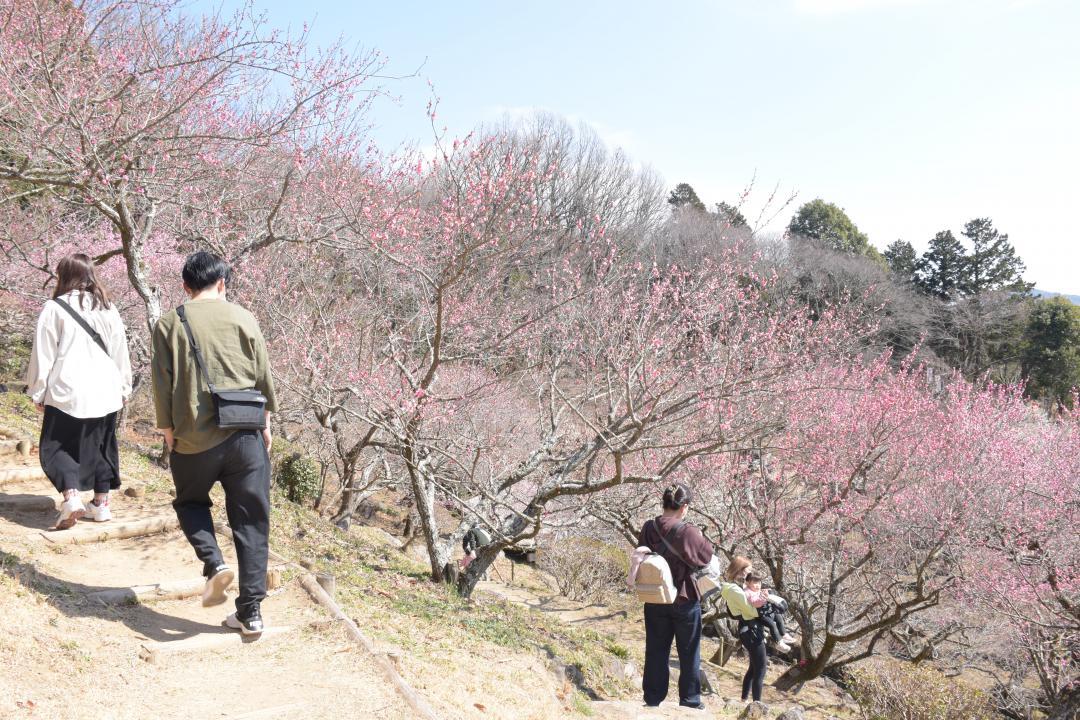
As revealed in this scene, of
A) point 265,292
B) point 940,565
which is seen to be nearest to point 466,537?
point 265,292

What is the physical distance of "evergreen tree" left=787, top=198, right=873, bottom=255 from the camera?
101 ft

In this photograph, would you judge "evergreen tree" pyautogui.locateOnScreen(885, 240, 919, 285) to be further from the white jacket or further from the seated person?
the white jacket

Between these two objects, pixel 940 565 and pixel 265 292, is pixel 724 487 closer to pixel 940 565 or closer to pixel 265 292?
pixel 940 565

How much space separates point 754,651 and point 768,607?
49 cm

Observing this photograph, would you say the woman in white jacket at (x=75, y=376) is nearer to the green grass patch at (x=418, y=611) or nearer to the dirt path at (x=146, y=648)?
the dirt path at (x=146, y=648)

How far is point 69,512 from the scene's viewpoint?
3998mm

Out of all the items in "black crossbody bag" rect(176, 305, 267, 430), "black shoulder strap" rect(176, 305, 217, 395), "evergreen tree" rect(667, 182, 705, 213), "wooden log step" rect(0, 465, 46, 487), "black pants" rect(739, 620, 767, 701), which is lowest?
"black pants" rect(739, 620, 767, 701)

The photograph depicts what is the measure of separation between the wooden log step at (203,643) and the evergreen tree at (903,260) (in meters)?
29.9

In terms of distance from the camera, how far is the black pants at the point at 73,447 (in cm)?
385

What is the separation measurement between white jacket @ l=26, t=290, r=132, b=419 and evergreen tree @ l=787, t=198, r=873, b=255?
3017cm

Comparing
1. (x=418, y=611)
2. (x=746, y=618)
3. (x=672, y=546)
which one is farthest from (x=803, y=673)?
(x=418, y=611)

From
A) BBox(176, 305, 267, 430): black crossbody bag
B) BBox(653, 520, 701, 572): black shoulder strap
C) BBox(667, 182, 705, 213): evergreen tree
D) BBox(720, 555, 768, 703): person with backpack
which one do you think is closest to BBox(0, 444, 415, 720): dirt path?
BBox(176, 305, 267, 430): black crossbody bag

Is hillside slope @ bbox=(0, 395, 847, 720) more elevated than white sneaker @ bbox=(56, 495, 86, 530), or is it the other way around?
white sneaker @ bbox=(56, 495, 86, 530)

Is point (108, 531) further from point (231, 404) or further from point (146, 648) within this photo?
point (231, 404)
